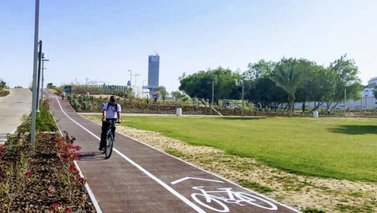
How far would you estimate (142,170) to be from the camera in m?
11.6

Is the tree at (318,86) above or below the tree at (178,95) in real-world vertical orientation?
above

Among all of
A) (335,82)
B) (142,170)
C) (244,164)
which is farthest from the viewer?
(335,82)

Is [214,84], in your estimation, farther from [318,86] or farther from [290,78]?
[290,78]

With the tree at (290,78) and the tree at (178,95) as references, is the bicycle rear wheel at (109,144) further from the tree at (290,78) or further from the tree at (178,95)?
the tree at (178,95)

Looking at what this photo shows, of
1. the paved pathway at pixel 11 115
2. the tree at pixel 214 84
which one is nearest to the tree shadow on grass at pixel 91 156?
the paved pathway at pixel 11 115

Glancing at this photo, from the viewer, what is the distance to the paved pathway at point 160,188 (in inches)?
311

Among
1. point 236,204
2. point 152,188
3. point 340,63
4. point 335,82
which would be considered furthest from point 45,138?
point 340,63

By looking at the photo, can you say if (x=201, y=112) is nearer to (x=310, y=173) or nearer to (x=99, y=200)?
(x=310, y=173)

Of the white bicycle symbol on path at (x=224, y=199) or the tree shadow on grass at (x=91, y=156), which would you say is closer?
the white bicycle symbol on path at (x=224, y=199)

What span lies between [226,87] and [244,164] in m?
75.8

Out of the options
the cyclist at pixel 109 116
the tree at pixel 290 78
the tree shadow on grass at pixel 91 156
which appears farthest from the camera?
the tree at pixel 290 78

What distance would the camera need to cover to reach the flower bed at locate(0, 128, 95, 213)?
7.37 metres

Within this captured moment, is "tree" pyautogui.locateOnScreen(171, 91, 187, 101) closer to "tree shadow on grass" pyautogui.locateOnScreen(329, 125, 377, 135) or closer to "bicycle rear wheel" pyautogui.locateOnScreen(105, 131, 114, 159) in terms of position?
"tree shadow on grass" pyautogui.locateOnScreen(329, 125, 377, 135)

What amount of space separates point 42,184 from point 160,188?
7.67 ft
